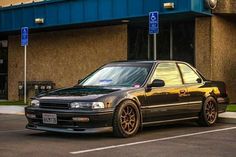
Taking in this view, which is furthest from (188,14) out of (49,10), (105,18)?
(49,10)

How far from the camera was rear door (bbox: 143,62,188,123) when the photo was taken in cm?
1060

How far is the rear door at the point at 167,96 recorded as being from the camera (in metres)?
10.6

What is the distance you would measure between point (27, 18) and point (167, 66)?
13.4 m

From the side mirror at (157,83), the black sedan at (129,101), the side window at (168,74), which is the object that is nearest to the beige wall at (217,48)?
the black sedan at (129,101)

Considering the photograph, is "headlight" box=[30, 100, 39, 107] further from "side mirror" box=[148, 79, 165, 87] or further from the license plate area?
"side mirror" box=[148, 79, 165, 87]

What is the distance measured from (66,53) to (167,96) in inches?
515

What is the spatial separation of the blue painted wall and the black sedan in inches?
245

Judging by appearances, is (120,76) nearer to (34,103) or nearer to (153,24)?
(34,103)

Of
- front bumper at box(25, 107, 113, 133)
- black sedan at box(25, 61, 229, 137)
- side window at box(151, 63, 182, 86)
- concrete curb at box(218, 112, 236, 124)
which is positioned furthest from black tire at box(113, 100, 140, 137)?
concrete curb at box(218, 112, 236, 124)

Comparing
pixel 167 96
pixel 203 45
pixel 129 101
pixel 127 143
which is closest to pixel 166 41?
pixel 203 45

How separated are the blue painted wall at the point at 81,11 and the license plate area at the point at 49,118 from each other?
9.20m

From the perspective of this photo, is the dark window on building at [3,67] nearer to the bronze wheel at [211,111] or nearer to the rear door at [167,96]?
the bronze wheel at [211,111]

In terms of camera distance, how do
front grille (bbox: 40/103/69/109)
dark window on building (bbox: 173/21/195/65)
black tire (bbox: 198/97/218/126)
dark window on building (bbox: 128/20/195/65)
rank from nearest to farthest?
front grille (bbox: 40/103/69/109) → black tire (bbox: 198/97/218/126) → dark window on building (bbox: 173/21/195/65) → dark window on building (bbox: 128/20/195/65)

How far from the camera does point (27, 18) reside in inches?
934
